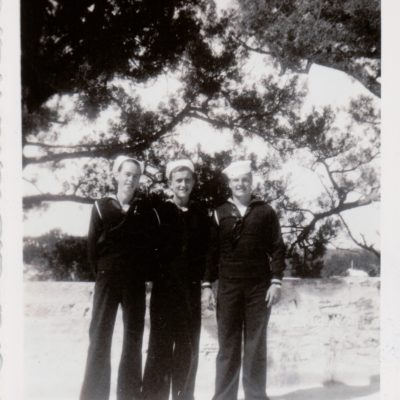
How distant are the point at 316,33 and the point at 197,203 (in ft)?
2.90

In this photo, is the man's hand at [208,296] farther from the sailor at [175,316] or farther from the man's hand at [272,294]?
the man's hand at [272,294]

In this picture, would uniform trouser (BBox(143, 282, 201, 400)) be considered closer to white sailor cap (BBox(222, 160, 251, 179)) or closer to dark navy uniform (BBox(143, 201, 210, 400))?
dark navy uniform (BBox(143, 201, 210, 400))

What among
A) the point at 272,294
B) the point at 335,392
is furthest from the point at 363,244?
the point at 335,392

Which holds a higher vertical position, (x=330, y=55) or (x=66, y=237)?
(x=330, y=55)

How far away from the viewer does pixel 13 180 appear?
2.11 metres

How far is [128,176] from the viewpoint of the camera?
219 centimetres

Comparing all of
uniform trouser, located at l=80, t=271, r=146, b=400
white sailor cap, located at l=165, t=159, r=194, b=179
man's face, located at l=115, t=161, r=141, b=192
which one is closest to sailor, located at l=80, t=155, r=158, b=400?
uniform trouser, located at l=80, t=271, r=146, b=400

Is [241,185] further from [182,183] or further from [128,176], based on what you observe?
[128,176]

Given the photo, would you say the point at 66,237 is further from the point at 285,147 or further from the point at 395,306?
the point at 395,306

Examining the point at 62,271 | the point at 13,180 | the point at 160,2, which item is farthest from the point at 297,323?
the point at 160,2

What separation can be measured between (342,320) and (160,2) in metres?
1.51

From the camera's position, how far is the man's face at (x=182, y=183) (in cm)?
217

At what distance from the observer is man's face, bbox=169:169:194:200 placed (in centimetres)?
217

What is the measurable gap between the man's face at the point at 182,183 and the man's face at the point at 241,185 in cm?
17
